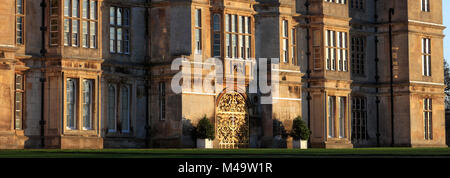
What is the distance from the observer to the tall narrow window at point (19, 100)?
40.6m

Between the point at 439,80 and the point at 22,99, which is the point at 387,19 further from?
the point at 22,99

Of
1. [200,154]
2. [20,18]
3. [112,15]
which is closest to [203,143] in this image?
[112,15]

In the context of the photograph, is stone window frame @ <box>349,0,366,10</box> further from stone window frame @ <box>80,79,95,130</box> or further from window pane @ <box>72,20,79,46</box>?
window pane @ <box>72,20,79,46</box>

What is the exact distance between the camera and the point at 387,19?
188ft

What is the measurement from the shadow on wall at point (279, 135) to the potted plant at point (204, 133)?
16.9ft

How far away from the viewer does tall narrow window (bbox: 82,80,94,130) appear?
138 feet

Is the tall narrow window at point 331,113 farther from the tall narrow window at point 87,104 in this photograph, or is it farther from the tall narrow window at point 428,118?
the tall narrow window at point 87,104

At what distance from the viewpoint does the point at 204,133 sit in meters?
43.9

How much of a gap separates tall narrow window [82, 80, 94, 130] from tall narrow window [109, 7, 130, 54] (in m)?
2.76

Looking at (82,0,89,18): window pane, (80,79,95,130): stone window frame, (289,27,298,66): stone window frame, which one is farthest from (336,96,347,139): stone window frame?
(82,0,89,18): window pane

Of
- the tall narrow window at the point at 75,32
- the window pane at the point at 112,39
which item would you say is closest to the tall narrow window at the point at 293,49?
the window pane at the point at 112,39

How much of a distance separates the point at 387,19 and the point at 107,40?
20.1 metres

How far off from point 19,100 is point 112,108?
16.7 feet
